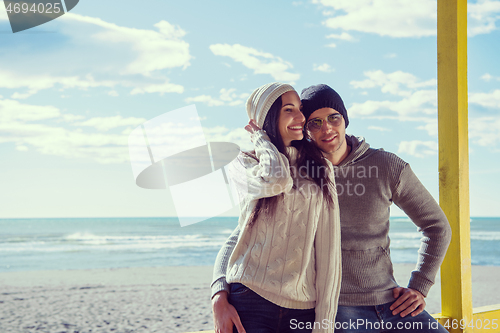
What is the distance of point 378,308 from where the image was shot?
1.60m

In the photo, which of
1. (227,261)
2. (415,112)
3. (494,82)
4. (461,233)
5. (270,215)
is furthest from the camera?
(415,112)

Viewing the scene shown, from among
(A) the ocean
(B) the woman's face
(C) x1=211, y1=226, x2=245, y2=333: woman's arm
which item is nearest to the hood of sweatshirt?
(B) the woman's face

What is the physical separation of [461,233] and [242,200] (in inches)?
53.1

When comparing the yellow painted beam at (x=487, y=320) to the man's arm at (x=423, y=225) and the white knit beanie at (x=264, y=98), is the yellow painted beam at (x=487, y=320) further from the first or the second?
the white knit beanie at (x=264, y=98)

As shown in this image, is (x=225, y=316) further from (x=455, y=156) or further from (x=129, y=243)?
(x=129, y=243)

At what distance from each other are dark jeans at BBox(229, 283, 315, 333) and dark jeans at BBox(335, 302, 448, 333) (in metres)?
0.21

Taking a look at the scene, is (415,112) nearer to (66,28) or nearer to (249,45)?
(249,45)

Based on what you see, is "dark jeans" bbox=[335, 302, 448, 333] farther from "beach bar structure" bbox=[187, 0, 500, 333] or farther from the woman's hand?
the woman's hand

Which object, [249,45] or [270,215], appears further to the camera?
[249,45]

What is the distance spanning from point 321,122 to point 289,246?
0.59 metres

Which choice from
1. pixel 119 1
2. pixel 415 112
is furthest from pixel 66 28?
pixel 415 112

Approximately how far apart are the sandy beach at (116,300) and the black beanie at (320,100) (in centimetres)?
476

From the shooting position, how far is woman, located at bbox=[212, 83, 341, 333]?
139 centimetres

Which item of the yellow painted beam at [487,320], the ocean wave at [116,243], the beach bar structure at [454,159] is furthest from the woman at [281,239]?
the ocean wave at [116,243]
